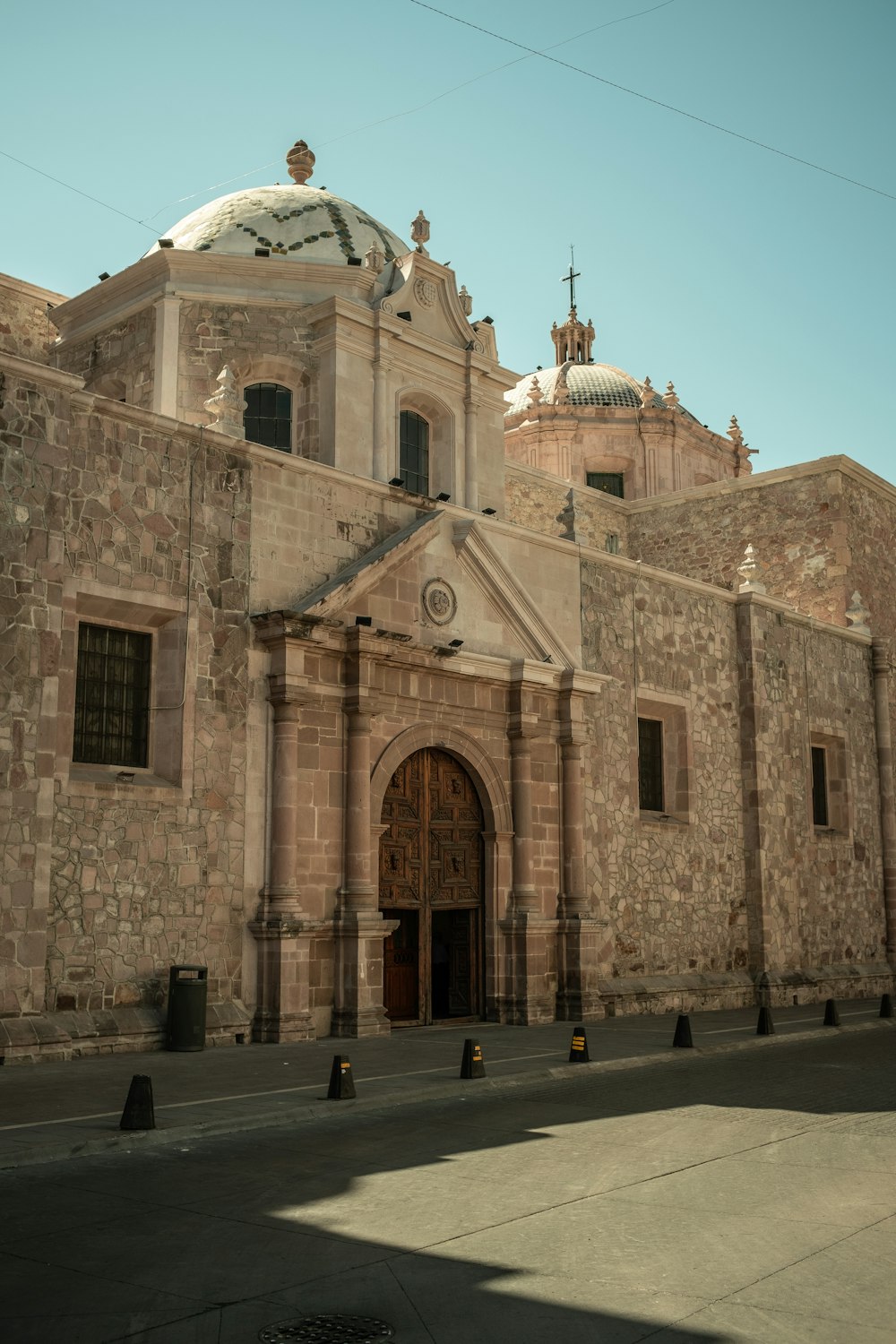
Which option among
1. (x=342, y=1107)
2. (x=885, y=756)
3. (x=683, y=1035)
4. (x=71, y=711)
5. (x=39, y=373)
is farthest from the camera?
(x=885, y=756)

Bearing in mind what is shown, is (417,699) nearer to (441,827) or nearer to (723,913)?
(441,827)

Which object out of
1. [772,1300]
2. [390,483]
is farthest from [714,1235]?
[390,483]

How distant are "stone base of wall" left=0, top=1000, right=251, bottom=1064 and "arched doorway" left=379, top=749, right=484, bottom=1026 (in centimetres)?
270

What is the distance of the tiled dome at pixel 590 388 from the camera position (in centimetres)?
4050

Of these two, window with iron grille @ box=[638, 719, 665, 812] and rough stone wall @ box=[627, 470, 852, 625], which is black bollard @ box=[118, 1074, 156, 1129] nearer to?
window with iron grille @ box=[638, 719, 665, 812]

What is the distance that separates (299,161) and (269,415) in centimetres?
677

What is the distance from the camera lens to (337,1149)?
850 centimetres

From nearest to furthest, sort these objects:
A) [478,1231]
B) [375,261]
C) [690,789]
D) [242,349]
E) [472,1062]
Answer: [478,1231] < [472,1062] < [242,349] < [375,261] < [690,789]

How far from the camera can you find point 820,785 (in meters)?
26.8

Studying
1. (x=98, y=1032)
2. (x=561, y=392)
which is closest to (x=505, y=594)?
(x=98, y=1032)

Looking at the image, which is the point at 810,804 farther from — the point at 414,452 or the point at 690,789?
the point at 414,452

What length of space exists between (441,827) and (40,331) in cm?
1150

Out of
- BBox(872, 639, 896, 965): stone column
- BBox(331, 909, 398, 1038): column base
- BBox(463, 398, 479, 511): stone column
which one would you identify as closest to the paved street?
BBox(331, 909, 398, 1038): column base

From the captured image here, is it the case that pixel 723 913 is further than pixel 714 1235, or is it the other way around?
pixel 723 913
